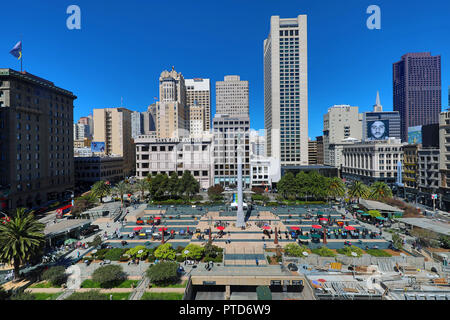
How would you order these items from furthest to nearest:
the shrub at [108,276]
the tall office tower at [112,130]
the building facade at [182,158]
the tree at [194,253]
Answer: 1. the tall office tower at [112,130]
2. the building facade at [182,158]
3. the tree at [194,253]
4. the shrub at [108,276]

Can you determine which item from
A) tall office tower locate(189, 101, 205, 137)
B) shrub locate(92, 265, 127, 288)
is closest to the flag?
shrub locate(92, 265, 127, 288)

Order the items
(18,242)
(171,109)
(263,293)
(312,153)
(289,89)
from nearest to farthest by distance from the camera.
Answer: (263,293)
(18,242)
(289,89)
(171,109)
(312,153)

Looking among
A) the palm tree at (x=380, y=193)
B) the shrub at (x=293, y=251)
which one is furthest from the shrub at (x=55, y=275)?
the palm tree at (x=380, y=193)

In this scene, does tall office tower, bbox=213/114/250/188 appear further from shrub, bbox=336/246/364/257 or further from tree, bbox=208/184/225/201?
shrub, bbox=336/246/364/257

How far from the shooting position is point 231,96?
188 meters

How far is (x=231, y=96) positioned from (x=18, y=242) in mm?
175118

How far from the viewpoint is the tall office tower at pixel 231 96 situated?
7382 inches

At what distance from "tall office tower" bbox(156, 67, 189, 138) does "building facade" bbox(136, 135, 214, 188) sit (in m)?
28.9

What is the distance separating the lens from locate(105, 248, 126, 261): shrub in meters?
31.2

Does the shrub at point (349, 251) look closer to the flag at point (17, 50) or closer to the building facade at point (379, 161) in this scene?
the building facade at point (379, 161)

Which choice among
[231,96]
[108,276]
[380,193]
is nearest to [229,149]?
[380,193]

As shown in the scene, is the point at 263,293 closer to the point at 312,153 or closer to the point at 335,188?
the point at 335,188

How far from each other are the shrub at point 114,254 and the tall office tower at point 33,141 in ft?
121
